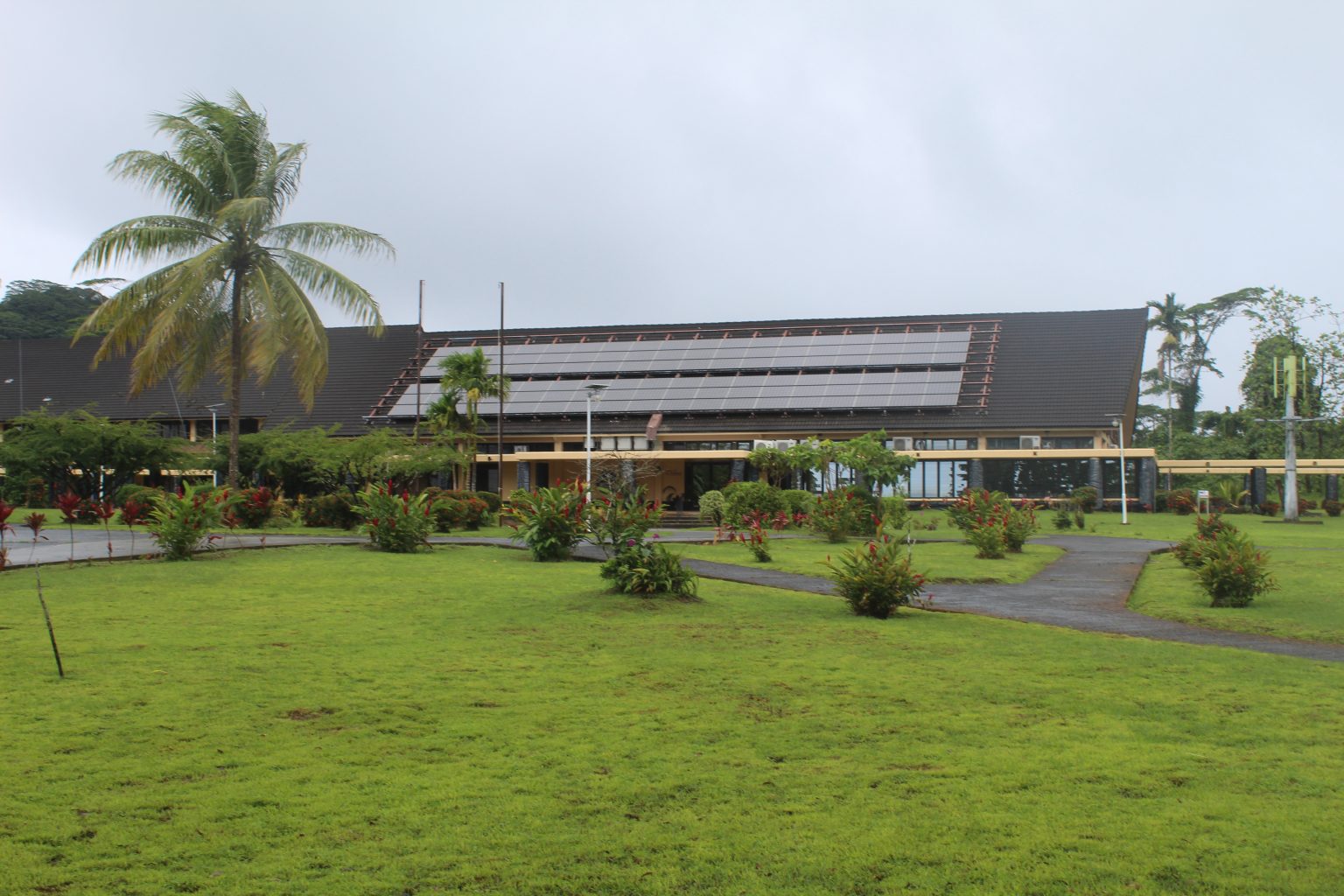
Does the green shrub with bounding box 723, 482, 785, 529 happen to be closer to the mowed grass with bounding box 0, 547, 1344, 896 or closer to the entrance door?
the entrance door

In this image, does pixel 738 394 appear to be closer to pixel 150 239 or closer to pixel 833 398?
pixel 833 398

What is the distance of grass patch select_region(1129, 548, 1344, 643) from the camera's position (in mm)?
11516

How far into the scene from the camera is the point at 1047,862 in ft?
15.1

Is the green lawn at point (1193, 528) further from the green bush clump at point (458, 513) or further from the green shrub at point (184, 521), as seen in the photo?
the green shrub at point (184, 521)

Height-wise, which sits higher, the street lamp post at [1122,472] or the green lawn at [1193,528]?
the street lamp post at [1122,472]

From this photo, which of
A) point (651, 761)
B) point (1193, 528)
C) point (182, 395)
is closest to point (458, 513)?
point (1193, 528)

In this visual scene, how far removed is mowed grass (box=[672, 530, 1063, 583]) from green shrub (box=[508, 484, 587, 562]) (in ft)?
6.06

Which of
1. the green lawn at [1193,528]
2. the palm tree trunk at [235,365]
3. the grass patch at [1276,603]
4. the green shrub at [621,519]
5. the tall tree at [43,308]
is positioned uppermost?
the tall tree at [43,308]

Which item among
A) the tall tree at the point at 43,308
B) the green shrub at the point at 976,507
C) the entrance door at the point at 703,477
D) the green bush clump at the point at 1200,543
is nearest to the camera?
the green bush clump at the point at 1200,543

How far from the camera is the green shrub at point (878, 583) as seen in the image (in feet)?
39.5

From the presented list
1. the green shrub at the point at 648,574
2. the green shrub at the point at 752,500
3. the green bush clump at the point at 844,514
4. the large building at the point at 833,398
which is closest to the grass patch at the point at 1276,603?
the green shrub at the point at 648,574

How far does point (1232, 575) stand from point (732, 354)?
35.0 metres

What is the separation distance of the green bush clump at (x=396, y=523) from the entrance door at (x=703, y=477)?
23.9 meters

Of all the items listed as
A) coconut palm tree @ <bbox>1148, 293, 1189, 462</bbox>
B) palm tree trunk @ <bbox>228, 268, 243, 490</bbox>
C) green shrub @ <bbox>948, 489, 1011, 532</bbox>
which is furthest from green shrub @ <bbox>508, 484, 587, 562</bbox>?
coconut palm tree @ <bbox>1148, 293, 1189, 462</bbox>
